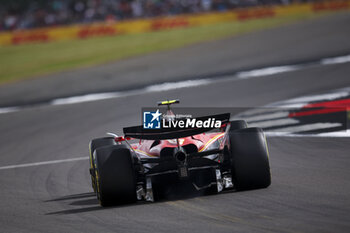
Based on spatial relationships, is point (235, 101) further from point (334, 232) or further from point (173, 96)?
point (334, 232)

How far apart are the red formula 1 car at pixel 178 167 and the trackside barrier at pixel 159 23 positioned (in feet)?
100

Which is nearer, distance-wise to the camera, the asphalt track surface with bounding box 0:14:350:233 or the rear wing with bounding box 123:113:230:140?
the asphalt track surface with bounding box 0:14:350:233

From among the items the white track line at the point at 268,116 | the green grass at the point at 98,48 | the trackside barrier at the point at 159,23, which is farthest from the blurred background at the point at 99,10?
the white track line at the point at 268,116

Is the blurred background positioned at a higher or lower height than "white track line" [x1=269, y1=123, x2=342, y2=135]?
higher

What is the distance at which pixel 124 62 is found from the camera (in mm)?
28766

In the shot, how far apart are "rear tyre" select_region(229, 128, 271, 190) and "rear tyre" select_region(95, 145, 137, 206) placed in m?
1.30

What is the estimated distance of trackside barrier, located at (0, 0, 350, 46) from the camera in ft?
128

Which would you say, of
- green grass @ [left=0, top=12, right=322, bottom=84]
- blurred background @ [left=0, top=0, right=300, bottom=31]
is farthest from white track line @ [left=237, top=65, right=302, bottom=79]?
blurred background @ [left=0, top=0, right=300, bottom=31]

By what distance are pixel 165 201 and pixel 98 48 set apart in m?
26.6

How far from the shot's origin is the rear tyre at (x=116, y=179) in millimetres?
8430

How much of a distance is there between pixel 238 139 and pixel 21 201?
11.3 feet

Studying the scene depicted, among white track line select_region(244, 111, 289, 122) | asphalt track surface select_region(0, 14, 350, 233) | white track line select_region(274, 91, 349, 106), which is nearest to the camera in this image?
asphalt track surface select_region(0, 14, 350, 233)

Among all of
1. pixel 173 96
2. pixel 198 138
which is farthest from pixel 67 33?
pixel 198 138

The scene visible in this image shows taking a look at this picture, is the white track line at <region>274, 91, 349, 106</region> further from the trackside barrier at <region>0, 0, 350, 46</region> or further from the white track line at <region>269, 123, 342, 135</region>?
the trackside barrier at <region>0, 0, 350, 46</region>
